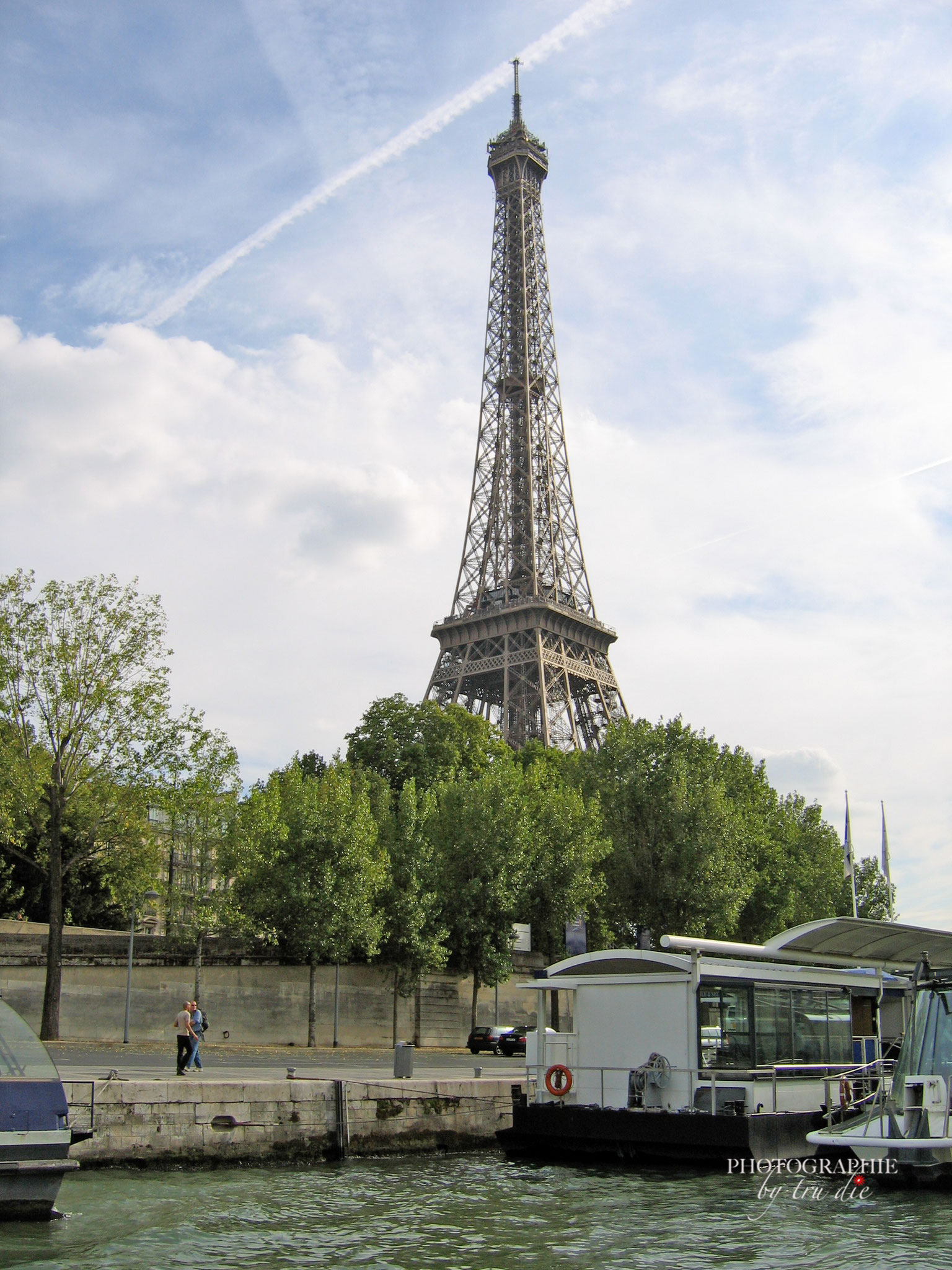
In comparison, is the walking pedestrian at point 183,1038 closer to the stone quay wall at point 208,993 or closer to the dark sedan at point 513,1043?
the stone quay wall at point 208,993

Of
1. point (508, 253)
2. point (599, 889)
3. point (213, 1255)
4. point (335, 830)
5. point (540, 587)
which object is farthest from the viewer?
point (508, 253)

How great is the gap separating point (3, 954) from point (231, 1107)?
22832 mm

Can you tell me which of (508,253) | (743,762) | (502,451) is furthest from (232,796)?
(508,253)

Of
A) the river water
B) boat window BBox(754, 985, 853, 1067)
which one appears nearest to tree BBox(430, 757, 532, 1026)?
boat window BBox(754, 985, 853, 1067)

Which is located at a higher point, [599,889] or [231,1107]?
[599,889]

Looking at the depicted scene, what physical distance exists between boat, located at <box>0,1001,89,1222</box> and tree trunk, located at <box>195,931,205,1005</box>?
22547 mm

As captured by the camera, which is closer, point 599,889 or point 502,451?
point 599,889

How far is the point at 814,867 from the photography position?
56438 millimetres

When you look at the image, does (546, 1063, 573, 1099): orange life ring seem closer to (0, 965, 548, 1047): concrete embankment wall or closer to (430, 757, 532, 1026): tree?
(0, 965, 548, 1047): concrete embankment wall

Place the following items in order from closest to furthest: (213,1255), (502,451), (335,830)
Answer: (213,1255)
(335,830)
(502,451)

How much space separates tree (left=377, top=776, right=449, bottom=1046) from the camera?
42.3 metres

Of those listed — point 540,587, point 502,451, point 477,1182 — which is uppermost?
point 502,451

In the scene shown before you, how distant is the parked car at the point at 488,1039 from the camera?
4000 cm

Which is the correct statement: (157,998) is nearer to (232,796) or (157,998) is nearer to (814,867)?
(232,796)
